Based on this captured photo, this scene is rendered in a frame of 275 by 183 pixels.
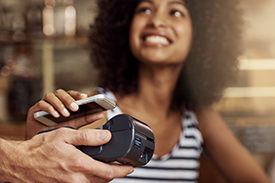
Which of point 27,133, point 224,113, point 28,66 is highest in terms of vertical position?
point 28,66

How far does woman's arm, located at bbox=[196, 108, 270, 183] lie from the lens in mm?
896

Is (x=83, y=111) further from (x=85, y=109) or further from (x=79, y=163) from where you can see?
(x=79, y=163)

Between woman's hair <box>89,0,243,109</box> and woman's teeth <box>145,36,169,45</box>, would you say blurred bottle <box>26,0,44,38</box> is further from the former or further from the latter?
woman's teeth <box>145,36,169,45</box>

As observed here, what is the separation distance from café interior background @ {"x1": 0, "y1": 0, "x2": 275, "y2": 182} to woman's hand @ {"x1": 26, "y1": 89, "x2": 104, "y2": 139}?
1.44 metres

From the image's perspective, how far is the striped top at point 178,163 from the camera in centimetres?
83

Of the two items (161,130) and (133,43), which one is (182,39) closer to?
(133,43)

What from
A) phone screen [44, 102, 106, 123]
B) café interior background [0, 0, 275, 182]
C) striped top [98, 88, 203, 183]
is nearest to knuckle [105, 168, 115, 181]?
phone screen [44, 102, 106, 123]

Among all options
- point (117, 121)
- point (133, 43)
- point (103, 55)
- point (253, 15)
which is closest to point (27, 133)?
point (117, 121)

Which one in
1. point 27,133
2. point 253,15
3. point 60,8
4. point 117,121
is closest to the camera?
point 117,121

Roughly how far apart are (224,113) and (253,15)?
87 centimetres

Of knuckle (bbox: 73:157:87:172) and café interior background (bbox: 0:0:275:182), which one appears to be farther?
café interior background (bbox: 0:0:275:182)

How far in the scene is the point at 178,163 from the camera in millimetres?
889

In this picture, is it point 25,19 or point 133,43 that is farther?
point 25,19

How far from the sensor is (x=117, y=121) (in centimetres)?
34
